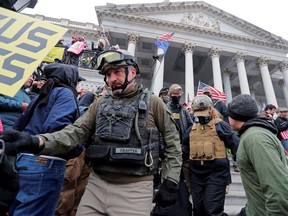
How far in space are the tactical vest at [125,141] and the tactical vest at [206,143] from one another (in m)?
1.66

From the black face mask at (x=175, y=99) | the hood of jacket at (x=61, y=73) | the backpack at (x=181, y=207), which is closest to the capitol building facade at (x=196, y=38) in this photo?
the black face mask at (x=175, y=99)

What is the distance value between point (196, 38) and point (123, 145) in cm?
2466

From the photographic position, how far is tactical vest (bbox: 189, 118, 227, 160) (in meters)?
3.42

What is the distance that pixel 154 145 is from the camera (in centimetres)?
199

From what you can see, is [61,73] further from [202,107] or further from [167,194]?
[202,107]

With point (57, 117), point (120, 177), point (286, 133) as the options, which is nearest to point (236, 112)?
point (120, 177)

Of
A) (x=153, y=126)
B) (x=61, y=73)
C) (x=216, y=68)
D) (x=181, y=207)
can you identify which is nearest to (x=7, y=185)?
(x=153, y=126)

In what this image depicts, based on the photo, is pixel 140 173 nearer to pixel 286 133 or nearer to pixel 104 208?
pixel 104 208

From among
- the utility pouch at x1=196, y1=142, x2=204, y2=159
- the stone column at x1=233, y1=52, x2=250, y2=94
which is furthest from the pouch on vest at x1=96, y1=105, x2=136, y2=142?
the stone column at x1=233, y1=52, x2=250, y2=94

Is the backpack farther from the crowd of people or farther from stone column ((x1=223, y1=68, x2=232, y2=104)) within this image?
stone column ((x1=223, y1=68, x2=232, y2=104))

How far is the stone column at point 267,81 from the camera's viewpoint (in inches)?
887

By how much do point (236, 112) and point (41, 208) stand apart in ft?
6.83

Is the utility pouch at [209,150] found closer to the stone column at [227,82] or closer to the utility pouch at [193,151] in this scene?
the utility pouch at [193,151]

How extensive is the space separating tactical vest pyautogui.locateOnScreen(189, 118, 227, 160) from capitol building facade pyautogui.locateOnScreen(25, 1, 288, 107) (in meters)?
17.6
